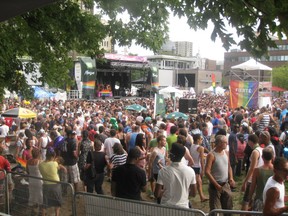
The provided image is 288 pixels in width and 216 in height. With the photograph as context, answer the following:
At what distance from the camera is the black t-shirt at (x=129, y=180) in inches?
205

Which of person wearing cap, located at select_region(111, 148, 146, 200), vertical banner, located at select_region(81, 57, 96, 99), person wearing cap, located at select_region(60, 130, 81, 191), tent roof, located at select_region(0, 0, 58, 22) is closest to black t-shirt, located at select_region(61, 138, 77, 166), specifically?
person wearing cap, located at select_region(60, 130, 81, 191)

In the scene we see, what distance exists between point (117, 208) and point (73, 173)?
4.08 meters

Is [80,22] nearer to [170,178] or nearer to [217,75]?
[170,178]

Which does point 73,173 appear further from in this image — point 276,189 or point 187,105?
point 187,105

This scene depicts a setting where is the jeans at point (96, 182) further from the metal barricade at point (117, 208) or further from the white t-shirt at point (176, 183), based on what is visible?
the white t-shirt at point (176, 183)

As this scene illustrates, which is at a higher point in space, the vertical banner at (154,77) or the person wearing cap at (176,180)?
the vertical banner at (154,77)

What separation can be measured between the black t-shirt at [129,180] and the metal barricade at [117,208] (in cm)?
38

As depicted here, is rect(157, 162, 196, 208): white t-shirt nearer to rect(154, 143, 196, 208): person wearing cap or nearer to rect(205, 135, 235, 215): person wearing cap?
rect(154, 143, 196, 208): person wearing cap

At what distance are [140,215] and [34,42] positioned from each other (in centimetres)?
514

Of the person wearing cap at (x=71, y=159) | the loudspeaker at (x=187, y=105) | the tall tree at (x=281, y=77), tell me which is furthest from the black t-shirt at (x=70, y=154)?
the tall tree at (x=281, y=77)

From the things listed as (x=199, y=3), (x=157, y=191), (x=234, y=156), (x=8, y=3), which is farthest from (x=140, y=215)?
(x=234, y=156)

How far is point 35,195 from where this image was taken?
6410mm

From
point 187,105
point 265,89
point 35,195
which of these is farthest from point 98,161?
point 265,89

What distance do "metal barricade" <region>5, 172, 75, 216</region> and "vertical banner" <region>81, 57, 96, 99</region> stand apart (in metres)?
37.0
